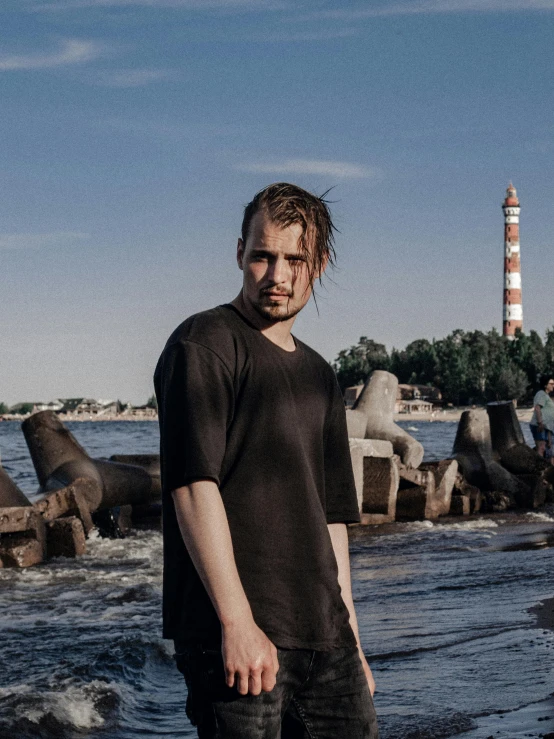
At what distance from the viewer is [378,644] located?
6.57m

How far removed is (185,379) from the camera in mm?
2602

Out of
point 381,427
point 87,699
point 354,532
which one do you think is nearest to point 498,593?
point 87,699

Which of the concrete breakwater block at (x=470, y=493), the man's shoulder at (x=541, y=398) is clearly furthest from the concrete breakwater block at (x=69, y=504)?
the man's shoulder at (x=541, y=398)

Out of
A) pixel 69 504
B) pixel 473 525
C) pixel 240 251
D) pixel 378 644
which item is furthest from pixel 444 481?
pixel 240 251

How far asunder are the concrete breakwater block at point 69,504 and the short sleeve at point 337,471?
Result: 8.98 metres

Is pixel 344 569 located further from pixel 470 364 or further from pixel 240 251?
pixel 470 364

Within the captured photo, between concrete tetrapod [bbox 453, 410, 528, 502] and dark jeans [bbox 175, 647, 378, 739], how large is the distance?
42.6 ft

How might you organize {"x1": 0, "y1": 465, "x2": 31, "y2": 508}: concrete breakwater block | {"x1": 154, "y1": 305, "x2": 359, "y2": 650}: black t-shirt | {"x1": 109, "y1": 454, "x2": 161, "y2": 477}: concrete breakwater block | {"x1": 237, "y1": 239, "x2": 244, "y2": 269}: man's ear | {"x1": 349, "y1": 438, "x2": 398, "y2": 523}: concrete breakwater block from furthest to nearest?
{"x1": 109, "y1": 454, "x2": 161, "y2": 477}: concrete breakwater block, {"x1": 349, "y1": 438, "x2": 398, "y2": 523}: concrete breakwater block, {"x1": 0, "y1": 465, "x2": 31, "y2": 508}: concrete breakwater block, {"x1": 237, "y1": 239, "x2": 244, "y2": 269}: man's ear, {"x1": 154, "y1": 305, "x2": 359, "y2": 650}: black t-shirt

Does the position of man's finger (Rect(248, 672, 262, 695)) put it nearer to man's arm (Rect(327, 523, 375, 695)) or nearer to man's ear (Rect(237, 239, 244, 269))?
man's arm (Rect(327, 523, 375, 695))

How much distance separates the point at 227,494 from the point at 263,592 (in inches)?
9.9

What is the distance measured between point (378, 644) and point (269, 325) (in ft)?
13.6

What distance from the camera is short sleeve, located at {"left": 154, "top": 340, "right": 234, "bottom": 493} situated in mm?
2564

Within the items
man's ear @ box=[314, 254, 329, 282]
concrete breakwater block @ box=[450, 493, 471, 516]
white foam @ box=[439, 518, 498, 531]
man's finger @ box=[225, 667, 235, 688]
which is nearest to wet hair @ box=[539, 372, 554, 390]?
concrete breakwater block @ box=[450, 493, 471, 516]

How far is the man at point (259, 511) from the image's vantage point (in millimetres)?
2553
